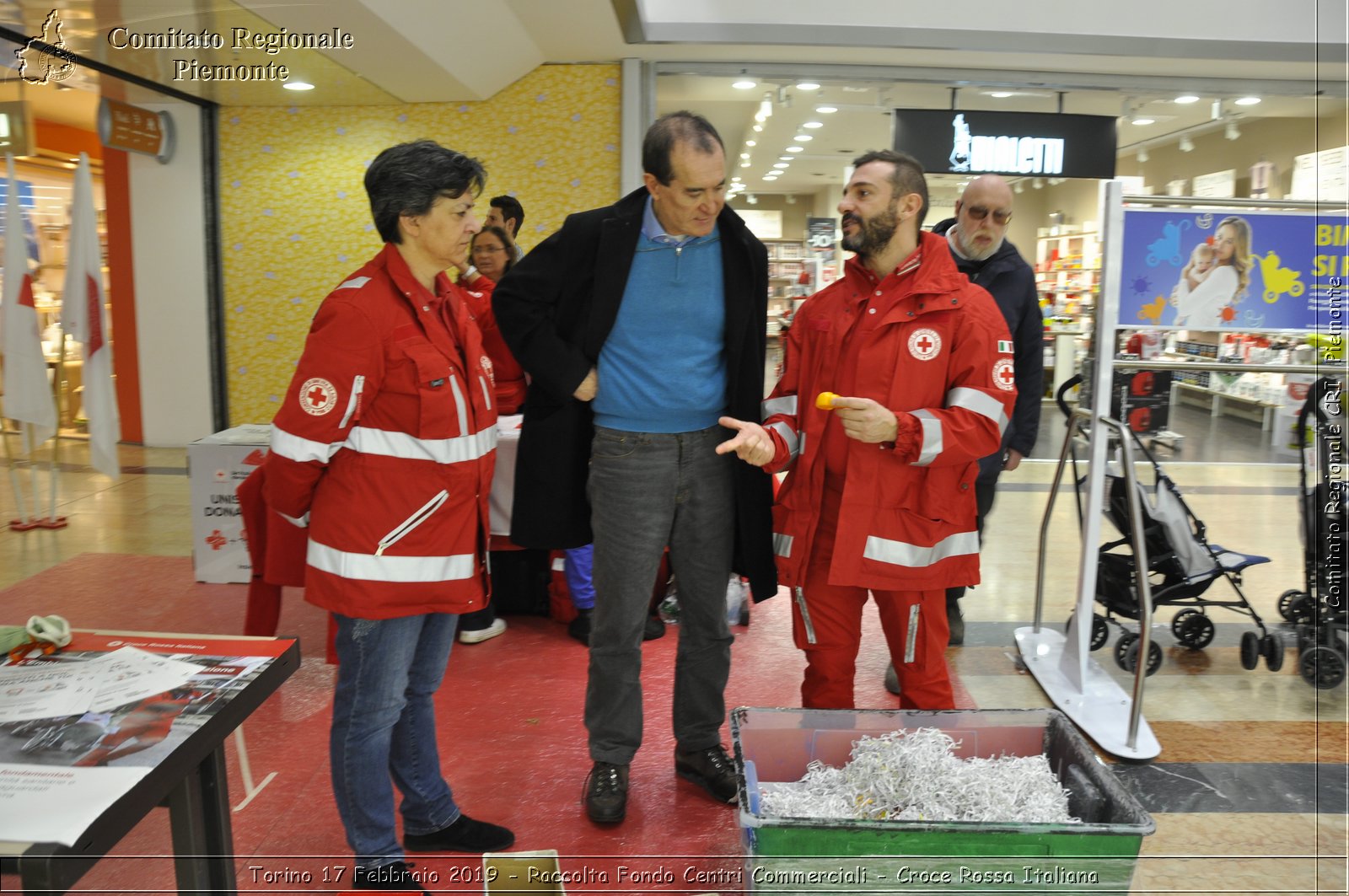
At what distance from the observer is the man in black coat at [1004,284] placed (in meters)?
3.29

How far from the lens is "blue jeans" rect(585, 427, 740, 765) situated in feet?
7.41

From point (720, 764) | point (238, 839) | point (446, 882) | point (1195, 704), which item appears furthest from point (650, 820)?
point (1195, 704)

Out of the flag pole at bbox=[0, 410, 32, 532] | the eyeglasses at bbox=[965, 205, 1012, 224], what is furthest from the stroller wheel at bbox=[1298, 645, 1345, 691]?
the flag pole at bbox=[0, 410, 32, 532]

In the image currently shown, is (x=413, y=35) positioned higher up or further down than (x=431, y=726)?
higher up

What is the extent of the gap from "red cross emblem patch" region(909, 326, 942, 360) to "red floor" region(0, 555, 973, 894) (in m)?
1.33

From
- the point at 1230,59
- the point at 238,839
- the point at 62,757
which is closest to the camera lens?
the point at 62,757

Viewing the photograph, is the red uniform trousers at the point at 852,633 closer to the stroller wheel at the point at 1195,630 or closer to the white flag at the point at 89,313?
the stroller wheel at the point at 1195,630

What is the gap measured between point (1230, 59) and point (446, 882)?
7.42 m

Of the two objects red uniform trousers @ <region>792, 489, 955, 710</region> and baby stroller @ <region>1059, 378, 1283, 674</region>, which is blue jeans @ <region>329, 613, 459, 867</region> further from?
baby stroller @ <region>1059, 378, 1283, 674</region>

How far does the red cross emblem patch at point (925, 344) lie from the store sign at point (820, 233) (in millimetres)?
7259

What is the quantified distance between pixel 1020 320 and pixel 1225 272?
26.4 inches

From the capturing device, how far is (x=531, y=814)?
247 centimetres

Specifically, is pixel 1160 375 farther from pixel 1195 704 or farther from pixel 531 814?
pixel 531 814

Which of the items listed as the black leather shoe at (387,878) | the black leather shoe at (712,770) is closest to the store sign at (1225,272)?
the black leather shoe at (712,770)
